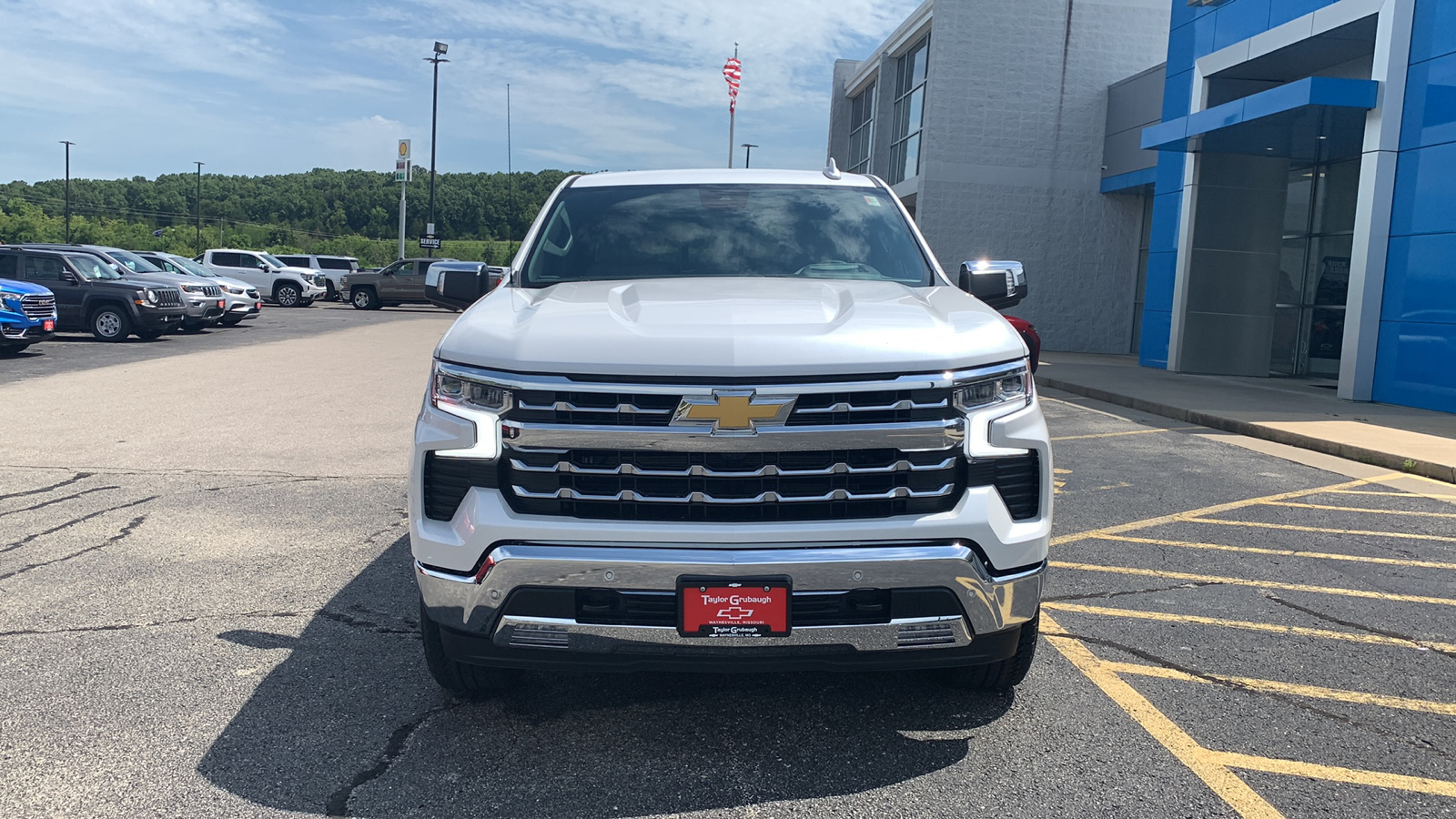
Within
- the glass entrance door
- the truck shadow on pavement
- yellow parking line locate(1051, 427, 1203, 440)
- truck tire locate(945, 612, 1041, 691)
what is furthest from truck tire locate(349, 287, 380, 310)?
truck tire locate(945, 612, 1041, 691)

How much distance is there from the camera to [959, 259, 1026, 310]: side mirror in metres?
4.48

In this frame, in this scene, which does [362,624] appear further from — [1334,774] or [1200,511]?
[1200,511]

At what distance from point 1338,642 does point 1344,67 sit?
17806mm

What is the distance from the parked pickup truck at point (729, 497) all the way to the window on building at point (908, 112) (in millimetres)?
26925

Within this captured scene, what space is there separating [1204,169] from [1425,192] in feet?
19.9

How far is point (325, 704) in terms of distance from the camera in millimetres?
3502

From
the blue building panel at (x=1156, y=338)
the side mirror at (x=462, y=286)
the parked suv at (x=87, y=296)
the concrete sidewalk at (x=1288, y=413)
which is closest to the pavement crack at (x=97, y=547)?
the side mirror at (x=462, y=286)

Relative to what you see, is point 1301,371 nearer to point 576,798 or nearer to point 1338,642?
point 1338,642

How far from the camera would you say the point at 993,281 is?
14.8 ft

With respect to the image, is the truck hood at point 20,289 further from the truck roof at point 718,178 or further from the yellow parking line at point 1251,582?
the yellow parking line at point 1251,582

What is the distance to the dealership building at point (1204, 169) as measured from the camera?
15.0 m

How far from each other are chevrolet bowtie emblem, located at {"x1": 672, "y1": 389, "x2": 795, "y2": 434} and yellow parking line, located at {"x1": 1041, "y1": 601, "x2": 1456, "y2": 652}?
2436 mm

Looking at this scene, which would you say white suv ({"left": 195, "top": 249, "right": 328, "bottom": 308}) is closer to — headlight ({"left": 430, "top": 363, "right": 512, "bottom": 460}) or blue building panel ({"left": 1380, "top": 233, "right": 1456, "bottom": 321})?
blue building panel ({"left": 1380, "top": 233, "right": 1456, "bottom": 321})

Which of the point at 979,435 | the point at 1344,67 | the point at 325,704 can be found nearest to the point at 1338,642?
the point at 979,435
